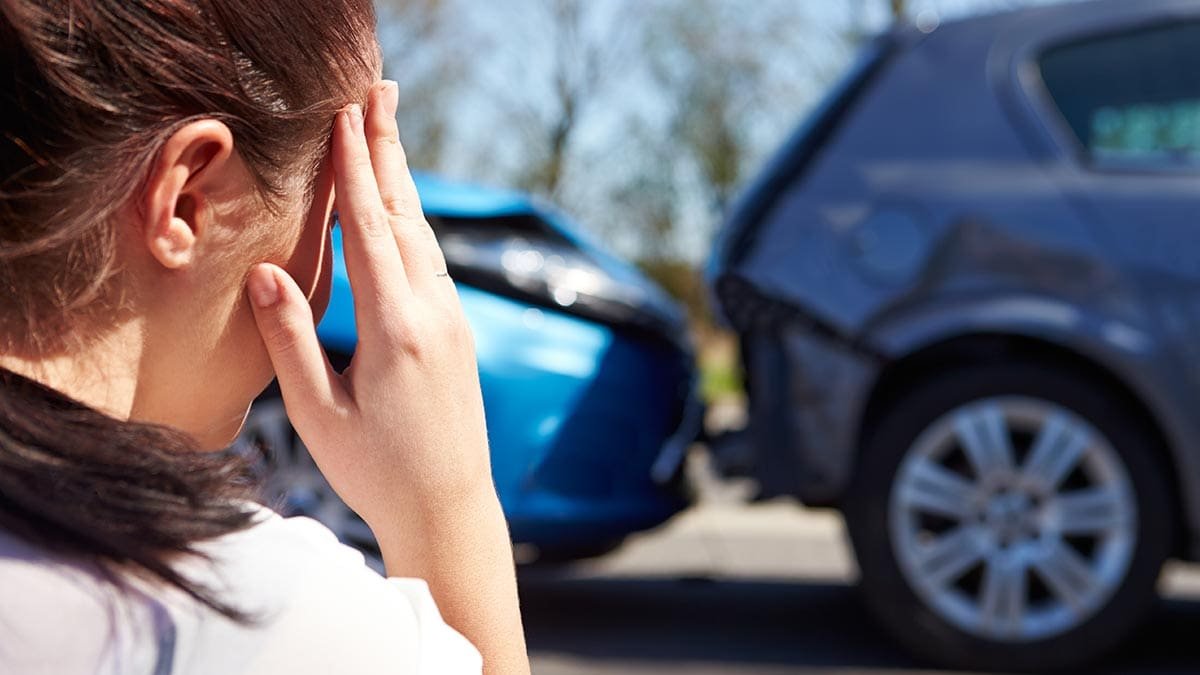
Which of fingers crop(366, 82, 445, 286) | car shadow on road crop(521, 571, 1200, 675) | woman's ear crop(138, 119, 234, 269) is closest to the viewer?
woman's ear crop(138, 119, 234, 269)

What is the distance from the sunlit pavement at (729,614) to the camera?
3559 millimetres

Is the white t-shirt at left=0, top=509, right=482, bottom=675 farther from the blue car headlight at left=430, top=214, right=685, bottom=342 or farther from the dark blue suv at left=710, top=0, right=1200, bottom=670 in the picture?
the dark blue suv at left=710, top=0, right=1200, bottom=670

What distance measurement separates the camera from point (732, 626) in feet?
13.0

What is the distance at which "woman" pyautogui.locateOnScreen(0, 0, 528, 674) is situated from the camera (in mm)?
629

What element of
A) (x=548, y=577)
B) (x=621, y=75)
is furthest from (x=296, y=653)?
(x=621, y=75)

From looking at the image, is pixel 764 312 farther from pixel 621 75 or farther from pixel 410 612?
pixel 621 75

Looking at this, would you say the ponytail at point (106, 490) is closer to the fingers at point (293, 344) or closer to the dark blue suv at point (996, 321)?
the fingers at point (293, 344)

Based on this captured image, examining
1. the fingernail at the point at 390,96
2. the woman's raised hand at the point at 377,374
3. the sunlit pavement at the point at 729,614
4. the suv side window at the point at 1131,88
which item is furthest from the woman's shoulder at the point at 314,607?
the suv side window at the point at 1131,88

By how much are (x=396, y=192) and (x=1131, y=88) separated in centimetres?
317

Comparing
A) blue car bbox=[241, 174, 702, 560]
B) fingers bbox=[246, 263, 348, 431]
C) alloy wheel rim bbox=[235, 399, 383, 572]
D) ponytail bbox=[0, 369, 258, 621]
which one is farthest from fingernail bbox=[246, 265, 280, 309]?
alloy wheel rim bbox=[235, 399, 383, 572]

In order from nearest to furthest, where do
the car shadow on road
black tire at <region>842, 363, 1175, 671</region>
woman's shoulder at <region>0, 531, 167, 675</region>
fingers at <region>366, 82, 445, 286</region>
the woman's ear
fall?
1. woman's shoulder at <region>0, 531, 167, 675</region>
2. the woman's ear
3. fingers at <region>366, 82, 445, 286</region>
4. black tire at <region>842, 363, 1175, 671</region>
5. the car shadow on road

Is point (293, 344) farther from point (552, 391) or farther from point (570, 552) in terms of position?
point (570, 552)

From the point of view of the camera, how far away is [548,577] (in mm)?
4723

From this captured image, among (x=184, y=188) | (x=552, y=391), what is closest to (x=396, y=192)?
(x=184, y=188)
